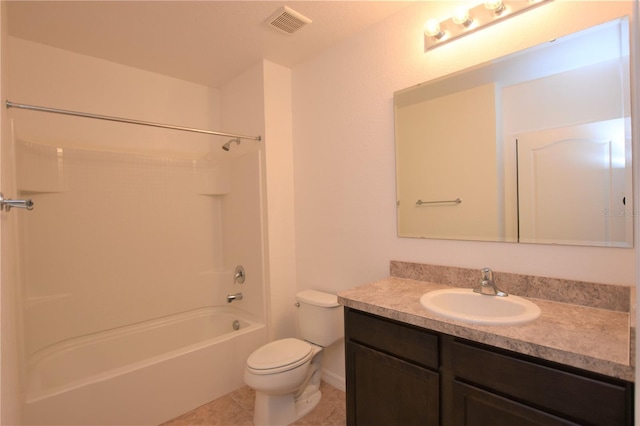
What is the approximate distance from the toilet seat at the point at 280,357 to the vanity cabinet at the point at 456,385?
1.36 feet

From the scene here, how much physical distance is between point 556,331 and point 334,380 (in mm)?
1637

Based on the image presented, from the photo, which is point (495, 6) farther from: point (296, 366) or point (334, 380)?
point (334, 380)

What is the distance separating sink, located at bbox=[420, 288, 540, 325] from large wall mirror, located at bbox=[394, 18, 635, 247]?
0.99ft

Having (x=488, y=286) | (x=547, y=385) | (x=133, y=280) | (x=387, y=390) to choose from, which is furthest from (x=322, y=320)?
(x=133, y=280)

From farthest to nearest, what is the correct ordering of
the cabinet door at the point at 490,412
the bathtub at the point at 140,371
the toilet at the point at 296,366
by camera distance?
the toilet at the point at 296,366 → the bathtub at the point at 140,371 → the cabinet door at the point at 490,412

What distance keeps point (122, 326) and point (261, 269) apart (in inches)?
47.1

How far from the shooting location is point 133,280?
2.48 m

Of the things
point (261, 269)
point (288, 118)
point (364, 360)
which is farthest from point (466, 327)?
point (288, 118)

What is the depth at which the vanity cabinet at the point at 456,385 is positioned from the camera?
2.83 ft

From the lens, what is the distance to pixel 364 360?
141 centimetres

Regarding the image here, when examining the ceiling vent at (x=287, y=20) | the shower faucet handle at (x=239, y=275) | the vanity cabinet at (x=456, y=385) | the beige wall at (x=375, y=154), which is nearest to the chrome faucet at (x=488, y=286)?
the beige wall at (x=375, y=154)

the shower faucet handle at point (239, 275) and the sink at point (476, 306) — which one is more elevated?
the sink at point (476, 306)

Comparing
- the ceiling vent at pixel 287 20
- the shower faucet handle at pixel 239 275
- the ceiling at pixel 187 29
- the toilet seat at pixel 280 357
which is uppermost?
the ceiling at pixel 187 29

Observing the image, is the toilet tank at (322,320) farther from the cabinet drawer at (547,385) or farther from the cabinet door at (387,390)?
the cabinet drawer at (547,385)
